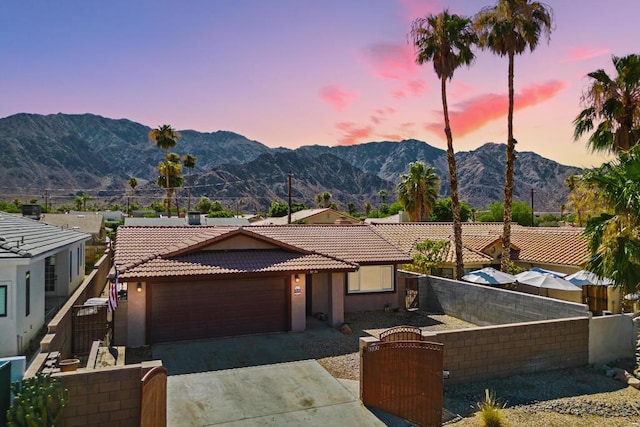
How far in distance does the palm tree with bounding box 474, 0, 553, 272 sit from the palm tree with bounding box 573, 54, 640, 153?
20.6 feet

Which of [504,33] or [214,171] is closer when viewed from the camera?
[504,33]

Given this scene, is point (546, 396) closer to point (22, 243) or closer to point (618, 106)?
point (618, 106)

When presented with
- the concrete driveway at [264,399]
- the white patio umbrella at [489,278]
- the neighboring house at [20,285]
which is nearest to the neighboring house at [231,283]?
the neighboring house at [20,285]

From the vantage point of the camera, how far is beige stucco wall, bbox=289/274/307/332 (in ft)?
55.8

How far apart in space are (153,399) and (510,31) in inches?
943

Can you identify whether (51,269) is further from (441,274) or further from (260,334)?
(441,274)

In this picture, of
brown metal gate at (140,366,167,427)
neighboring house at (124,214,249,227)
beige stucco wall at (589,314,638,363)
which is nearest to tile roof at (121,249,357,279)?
brown metal gate at (140,366,167,427)

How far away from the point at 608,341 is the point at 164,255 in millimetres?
15583

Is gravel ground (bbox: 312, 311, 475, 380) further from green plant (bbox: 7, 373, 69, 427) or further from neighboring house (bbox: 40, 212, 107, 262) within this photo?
neighboring house (bbox: 40, 212, 107, 262)

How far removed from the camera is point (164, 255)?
16.4 meters

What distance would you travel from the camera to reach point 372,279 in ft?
68.3

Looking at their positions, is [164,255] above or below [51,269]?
above

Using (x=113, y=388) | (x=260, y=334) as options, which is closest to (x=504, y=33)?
(x=260, y=334)

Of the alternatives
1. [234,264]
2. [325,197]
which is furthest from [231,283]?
[325,197]
